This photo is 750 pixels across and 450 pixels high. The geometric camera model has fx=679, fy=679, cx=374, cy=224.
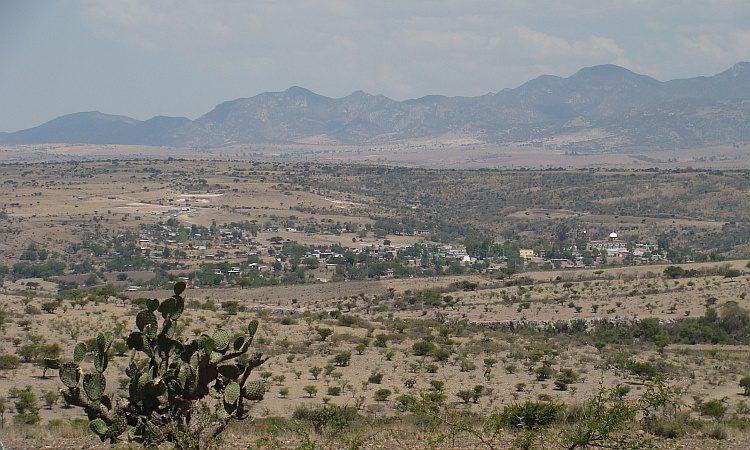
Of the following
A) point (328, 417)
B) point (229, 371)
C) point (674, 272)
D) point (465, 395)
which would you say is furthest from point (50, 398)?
point (674, 272)

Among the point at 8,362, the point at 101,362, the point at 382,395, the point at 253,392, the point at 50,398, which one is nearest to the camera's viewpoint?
the point at 101,362

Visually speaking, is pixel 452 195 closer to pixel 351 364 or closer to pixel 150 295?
pixel 150 295

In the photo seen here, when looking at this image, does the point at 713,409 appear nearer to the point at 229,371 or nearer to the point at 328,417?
the point at 328,417

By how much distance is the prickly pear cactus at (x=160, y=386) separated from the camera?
9680mm

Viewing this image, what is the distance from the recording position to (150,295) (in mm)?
46219

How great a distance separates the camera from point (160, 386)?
31.6 feet

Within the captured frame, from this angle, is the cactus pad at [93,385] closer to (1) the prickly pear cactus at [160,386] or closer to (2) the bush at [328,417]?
(1) the prickly pear cactus at [160,386]

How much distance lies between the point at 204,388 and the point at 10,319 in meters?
22.0

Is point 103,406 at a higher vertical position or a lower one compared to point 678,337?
higher

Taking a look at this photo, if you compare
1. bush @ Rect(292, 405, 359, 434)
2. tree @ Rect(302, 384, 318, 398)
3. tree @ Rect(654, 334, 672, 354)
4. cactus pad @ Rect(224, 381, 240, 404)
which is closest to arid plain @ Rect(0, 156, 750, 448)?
tree @ Rect(302, 384, 318, 398)

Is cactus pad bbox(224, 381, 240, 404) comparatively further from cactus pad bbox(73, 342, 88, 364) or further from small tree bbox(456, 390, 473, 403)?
small tree bbox(456, 390, 473, 403)

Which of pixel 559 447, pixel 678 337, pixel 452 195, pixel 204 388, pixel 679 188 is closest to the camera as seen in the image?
pixel 204 388

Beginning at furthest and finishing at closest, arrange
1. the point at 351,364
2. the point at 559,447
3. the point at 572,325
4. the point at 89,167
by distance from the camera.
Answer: the point at 89,167
the point at 572,325
the point at 351,364
the point at 559,447

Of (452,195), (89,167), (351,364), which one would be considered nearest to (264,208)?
(452,195)
